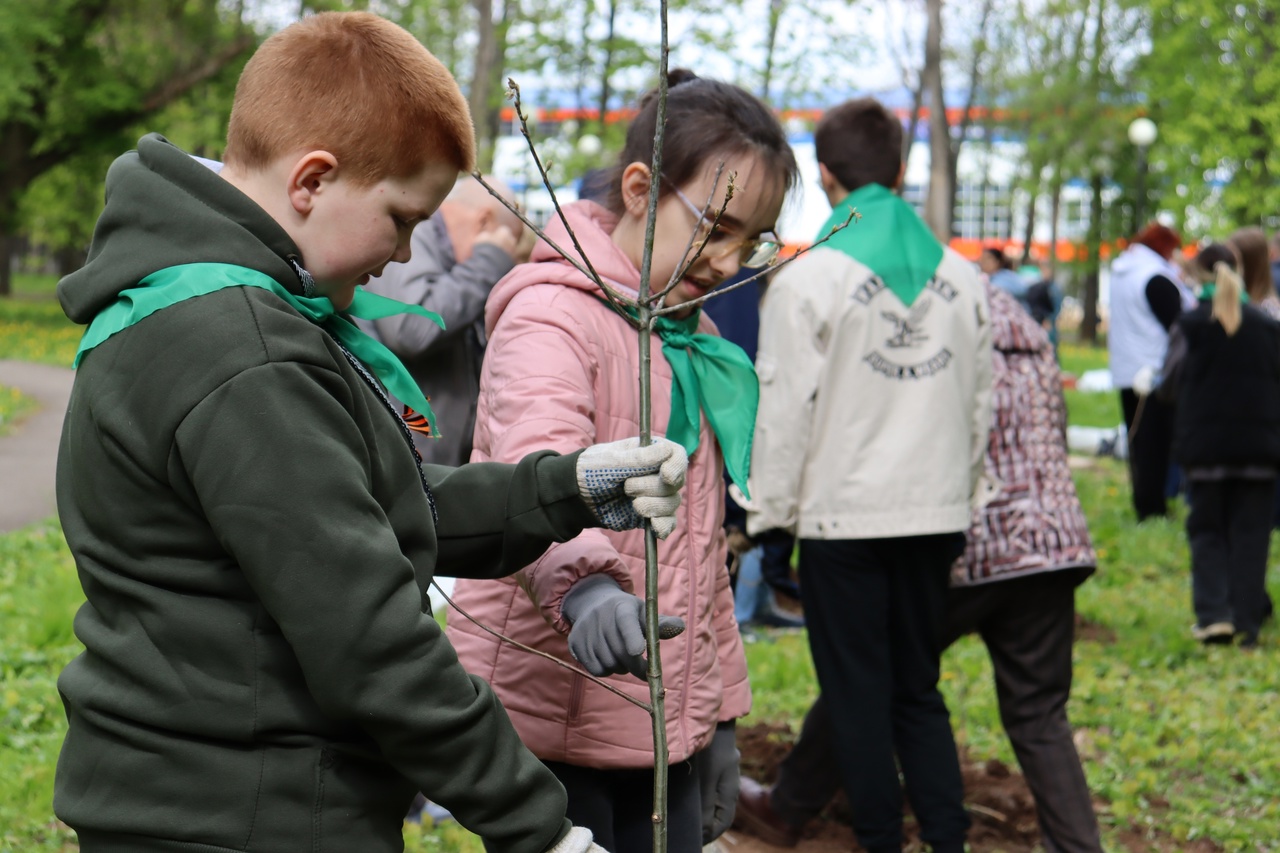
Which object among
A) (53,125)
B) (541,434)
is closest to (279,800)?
(541,434)

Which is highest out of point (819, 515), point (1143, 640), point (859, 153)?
point (859, 153)

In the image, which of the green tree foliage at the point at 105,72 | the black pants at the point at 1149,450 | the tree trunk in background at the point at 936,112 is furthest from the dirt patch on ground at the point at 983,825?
the green tree foliage at the point at 105,72

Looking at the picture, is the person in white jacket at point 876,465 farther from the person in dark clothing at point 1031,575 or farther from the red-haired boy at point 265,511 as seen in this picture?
the red-haired boy at point 265,511

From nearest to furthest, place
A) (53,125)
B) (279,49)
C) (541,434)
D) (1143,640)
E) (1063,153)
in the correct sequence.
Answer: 1. (279,49)
2. (541,434)
3. (1143,640)
4. (53,125)
5. (1063,153)

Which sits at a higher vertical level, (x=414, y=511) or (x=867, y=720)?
(x=414, y=511)

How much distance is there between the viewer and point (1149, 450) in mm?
9070

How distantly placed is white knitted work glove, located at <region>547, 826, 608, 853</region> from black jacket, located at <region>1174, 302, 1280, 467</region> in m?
5.60

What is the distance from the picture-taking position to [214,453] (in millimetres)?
1371

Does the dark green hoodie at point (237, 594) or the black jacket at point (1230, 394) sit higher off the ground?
the dark green hoodie at point (237, 594)

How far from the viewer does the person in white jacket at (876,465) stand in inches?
133

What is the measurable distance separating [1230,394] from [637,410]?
5076mm

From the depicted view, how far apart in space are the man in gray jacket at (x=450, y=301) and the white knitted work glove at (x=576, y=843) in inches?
97.7

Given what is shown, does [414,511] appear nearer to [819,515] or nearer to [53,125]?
[819,515]

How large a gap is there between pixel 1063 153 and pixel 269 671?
34.4 metres
